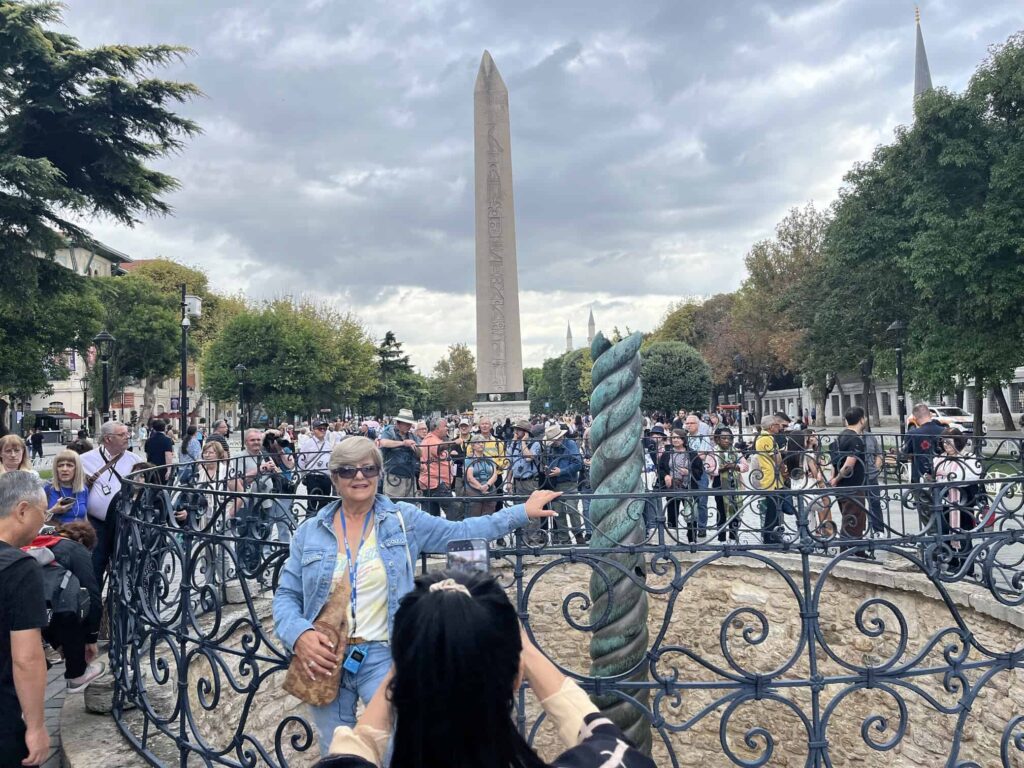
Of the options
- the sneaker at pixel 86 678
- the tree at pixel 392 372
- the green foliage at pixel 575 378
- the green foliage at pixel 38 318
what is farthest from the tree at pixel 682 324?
the sneaker at pixel 86 678

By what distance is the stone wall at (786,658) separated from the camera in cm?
695

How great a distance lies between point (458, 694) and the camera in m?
1.46

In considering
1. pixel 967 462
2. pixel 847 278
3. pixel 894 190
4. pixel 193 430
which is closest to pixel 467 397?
pixel 847 278

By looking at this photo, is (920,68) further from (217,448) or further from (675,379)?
(217,448)

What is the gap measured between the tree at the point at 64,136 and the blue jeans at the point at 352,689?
52.8 ft

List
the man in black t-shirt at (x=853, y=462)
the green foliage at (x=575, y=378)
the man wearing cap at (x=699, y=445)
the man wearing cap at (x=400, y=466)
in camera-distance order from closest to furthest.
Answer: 1. the man in black t-shirt at (x=853, y=462)
2. the man wearing cap at (x=400, y=466)
3. the man wearing cap at (x=699, y=445)
4. the green foliage at (x=575, y=378)

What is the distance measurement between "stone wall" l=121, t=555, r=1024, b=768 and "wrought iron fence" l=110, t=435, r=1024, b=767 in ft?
0.09

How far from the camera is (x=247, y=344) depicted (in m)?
50.6

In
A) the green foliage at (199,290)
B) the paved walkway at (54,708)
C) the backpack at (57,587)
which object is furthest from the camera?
the green foliage at (199,290)

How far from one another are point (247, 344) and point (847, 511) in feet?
155

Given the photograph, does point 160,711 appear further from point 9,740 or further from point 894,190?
point 894,190

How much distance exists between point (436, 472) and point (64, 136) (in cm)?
1315

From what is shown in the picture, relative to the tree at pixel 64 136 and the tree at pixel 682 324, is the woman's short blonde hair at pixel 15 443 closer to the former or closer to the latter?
the tree at pixel 64 136

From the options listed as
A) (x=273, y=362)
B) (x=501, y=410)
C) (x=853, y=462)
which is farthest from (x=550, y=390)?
(x=853, y=462)
